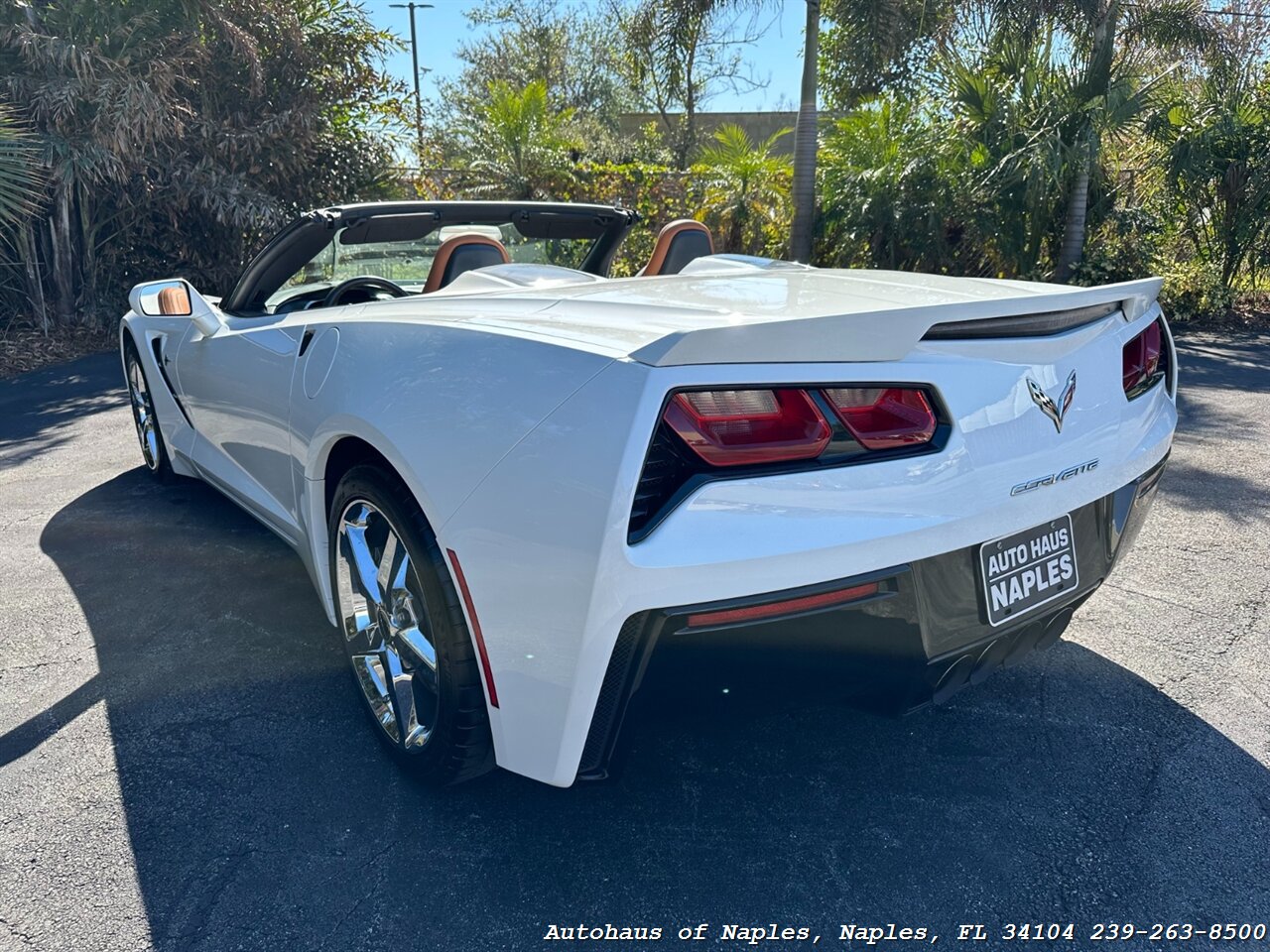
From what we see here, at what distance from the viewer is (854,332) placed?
1.66 meters

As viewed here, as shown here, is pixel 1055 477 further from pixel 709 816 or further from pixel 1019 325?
pixel 709 816

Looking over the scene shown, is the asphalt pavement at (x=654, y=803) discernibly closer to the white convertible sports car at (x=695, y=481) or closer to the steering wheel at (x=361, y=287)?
the white convertible sports car at (x=695, y=481)

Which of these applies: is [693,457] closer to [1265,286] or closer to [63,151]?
[63,151]

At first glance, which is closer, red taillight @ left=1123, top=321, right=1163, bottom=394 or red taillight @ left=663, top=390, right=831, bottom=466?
red taillight @ left=663, top=390, right=831, bottom=466

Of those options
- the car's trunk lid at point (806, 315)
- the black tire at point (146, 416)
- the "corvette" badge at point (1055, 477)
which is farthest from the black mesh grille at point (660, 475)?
the black tire at point (146, 416)

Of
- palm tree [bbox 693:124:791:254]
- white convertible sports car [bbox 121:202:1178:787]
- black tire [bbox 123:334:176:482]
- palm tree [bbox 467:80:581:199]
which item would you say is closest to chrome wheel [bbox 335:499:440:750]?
white convertible sports car [bbox 121:202:1178:787]

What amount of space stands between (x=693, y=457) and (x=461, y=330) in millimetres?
703

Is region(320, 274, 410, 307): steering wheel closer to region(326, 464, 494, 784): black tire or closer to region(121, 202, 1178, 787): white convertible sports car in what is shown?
region(121, 202, 1178, 787): white convertible sports car

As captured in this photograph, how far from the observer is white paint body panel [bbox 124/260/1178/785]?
1550 mm

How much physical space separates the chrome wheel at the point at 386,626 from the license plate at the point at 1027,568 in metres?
1.14

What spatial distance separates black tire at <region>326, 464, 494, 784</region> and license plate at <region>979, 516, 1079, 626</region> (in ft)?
3.44

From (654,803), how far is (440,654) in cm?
63

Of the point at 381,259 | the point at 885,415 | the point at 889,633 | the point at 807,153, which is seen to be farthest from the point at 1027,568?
the point at 807,153

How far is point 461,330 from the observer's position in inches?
79.0
